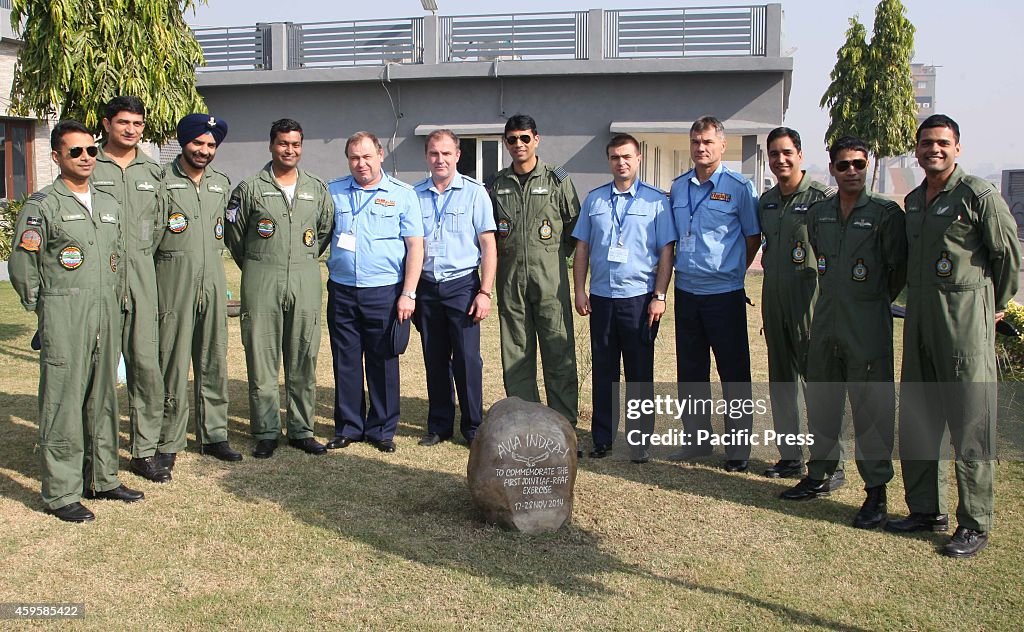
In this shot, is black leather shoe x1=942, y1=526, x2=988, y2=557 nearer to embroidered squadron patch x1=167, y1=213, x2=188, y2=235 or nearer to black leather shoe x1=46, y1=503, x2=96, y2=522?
black leather shoe x1=46, y1=503, x2=96, y2=522

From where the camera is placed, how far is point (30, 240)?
4.56 meters

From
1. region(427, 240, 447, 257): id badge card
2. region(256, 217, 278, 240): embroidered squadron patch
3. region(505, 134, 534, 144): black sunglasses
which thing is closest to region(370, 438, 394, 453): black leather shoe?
region(427, 240, 447, 257): id badge card

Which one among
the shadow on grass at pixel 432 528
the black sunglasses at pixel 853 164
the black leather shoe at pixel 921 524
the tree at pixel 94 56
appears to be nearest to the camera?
the shadow on grass at pixel 432 528

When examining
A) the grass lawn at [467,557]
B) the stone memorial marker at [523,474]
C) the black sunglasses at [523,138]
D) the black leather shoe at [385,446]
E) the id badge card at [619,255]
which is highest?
the black sunglasses at [523,138]

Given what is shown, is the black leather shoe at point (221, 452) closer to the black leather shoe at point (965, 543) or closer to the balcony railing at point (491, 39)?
the black leather shoe at point (965, 543)

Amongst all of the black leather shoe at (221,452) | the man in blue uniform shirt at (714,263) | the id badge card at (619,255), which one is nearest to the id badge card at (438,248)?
the id badge card at (619,255)

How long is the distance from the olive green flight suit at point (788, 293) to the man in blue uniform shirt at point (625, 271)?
61 centimetres

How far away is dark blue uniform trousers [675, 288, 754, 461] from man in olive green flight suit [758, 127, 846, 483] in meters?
0.17

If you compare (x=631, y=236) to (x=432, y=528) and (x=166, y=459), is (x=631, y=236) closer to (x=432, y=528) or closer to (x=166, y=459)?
(x=432, y=528)

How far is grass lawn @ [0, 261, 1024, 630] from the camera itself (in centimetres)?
380

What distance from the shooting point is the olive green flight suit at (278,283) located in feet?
19.0

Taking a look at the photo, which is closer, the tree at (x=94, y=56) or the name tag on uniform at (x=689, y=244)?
the name tag on uniform at (x=689, y=244)

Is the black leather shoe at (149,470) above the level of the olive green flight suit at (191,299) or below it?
below

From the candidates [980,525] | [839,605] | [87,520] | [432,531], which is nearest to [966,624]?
[839,605]
